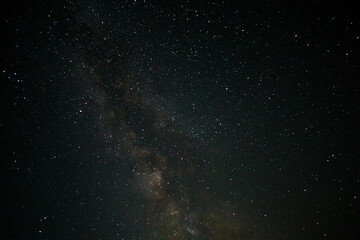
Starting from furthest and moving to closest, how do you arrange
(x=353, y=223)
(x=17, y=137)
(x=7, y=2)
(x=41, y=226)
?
(x=41, y=226) < (x=353, y=223) < (x=17, y=137) < (x=7, y=2)

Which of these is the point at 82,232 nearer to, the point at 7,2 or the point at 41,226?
the point at 41,226

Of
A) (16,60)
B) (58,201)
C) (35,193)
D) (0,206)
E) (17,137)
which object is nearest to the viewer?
(16,60)

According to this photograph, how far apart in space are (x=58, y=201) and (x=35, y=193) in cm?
272

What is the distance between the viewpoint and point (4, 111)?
8234 millimetres

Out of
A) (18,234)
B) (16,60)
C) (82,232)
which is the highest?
(16,60)

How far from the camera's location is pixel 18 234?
15.5 metres

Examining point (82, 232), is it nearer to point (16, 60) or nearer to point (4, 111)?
point (4, 111)

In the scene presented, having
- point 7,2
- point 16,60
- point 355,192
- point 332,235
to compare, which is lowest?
point 16,60

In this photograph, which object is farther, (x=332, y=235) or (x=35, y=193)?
(x=35, y=193)

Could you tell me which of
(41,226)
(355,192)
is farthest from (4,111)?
(41,226)

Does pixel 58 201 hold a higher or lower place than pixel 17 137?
lower

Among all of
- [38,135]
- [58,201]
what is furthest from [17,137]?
[58,201]

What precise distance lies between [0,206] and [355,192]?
20564mm

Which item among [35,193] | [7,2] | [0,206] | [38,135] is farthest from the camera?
[0,206]
